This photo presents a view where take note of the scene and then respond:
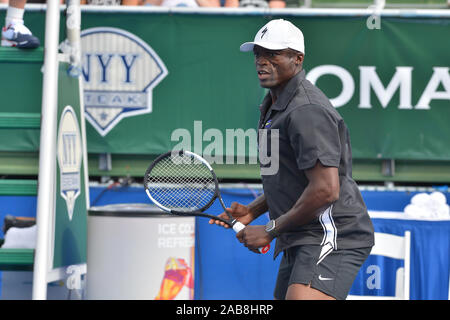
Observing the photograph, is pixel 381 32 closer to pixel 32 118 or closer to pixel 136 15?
pixel 136 15

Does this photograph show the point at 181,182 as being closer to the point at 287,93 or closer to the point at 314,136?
the point at 287,93

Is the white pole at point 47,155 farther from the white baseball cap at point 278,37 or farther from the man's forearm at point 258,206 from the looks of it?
the white baseball cap at point 278,37

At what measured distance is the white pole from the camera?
5.29 metres

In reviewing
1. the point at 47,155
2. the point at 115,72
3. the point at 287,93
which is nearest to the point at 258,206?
the point at 287,93

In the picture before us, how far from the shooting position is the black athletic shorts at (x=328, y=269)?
376cm

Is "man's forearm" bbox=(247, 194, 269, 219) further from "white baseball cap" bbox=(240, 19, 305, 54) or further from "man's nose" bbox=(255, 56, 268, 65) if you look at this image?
"white baseball cap" bbox=(240, 19, 305, 54)

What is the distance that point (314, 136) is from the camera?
11.9 feet

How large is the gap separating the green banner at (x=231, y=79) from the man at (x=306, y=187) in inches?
107

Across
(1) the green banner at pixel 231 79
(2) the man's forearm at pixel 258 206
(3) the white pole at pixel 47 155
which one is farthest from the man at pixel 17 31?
(2) the man's forearm at pixel 258 206

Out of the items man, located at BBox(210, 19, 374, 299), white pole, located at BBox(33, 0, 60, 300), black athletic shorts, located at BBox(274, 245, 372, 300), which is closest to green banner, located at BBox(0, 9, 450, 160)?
white pole, located at BBox(33, 0, 60, 300)

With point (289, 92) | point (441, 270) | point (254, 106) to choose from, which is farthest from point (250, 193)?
point (289, 92)

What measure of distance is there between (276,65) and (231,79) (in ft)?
9.13

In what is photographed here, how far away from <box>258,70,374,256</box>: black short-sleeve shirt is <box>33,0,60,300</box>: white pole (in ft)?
6.56

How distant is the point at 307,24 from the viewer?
261 inches
